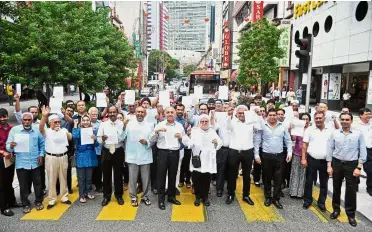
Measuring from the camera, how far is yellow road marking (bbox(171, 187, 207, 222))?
5.68 metres

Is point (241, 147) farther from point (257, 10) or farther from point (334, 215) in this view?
point (257, 10)

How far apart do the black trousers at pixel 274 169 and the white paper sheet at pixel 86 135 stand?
3.29 m

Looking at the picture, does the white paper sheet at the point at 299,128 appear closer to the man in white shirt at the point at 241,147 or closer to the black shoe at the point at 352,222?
the man in white shirt at the point at 241,147

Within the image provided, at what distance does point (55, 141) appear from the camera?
5.95m

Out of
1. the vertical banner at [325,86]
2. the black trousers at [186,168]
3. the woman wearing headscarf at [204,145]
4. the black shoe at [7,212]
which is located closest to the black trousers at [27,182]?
the black shoe at [7,212]

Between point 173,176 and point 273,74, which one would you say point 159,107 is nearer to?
point 173,176

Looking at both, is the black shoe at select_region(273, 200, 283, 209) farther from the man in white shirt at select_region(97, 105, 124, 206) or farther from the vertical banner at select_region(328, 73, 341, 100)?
the vertical banner at select_region(328, 73, 341, 100)

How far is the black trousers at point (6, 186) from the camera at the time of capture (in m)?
5.75

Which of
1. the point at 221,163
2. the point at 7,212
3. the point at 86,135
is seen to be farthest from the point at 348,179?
the point at 7,212

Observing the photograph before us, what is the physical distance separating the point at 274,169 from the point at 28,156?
14.8ft

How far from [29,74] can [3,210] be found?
11411 mm

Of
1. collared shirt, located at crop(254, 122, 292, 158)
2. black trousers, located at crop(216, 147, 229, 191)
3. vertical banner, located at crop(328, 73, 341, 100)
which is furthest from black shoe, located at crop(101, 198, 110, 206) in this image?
vertical banner, located at crop(328, 73, 341, 100)

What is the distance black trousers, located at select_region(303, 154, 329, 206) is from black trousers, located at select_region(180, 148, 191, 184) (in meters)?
2.44

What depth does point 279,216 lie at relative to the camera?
5871 millimetres
